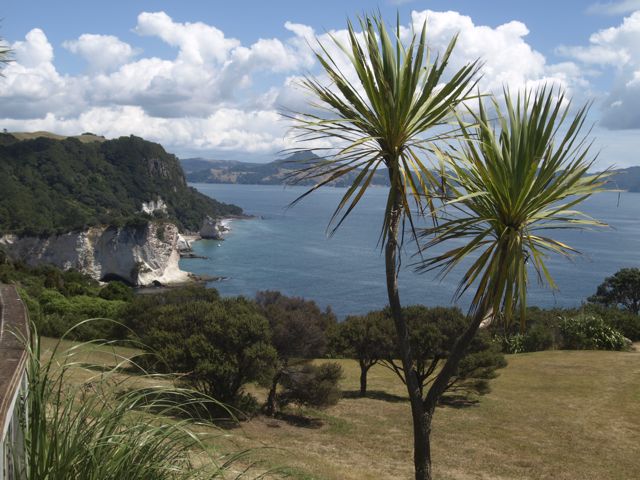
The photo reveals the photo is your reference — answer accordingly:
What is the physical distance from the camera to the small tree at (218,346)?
16.0m

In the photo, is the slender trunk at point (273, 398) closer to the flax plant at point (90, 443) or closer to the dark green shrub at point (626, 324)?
the flax plant at point (90, 443)

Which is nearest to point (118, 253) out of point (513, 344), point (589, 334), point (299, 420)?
point (513, 344)

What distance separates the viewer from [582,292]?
240 feet

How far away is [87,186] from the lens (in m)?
123

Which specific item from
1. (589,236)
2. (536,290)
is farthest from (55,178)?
(589,236)

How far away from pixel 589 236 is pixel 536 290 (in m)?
65.6

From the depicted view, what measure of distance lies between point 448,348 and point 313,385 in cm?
494

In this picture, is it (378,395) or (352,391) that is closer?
(378,395)

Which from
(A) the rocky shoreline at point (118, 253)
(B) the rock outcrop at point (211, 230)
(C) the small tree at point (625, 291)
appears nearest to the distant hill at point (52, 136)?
(B) the rock outcrop at point (211, 230)

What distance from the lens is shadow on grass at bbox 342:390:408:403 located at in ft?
68.9

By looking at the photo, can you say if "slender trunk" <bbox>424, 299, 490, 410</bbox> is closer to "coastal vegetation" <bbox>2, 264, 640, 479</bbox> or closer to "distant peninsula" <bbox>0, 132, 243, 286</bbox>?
"coastal vegetation" <bbox>2, 264, 640, 479</bbox>

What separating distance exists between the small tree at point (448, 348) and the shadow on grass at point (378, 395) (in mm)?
1205

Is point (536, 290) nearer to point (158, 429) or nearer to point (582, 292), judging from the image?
point (582, 292)

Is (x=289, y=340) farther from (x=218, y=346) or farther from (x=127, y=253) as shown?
(x=127, y=253)
